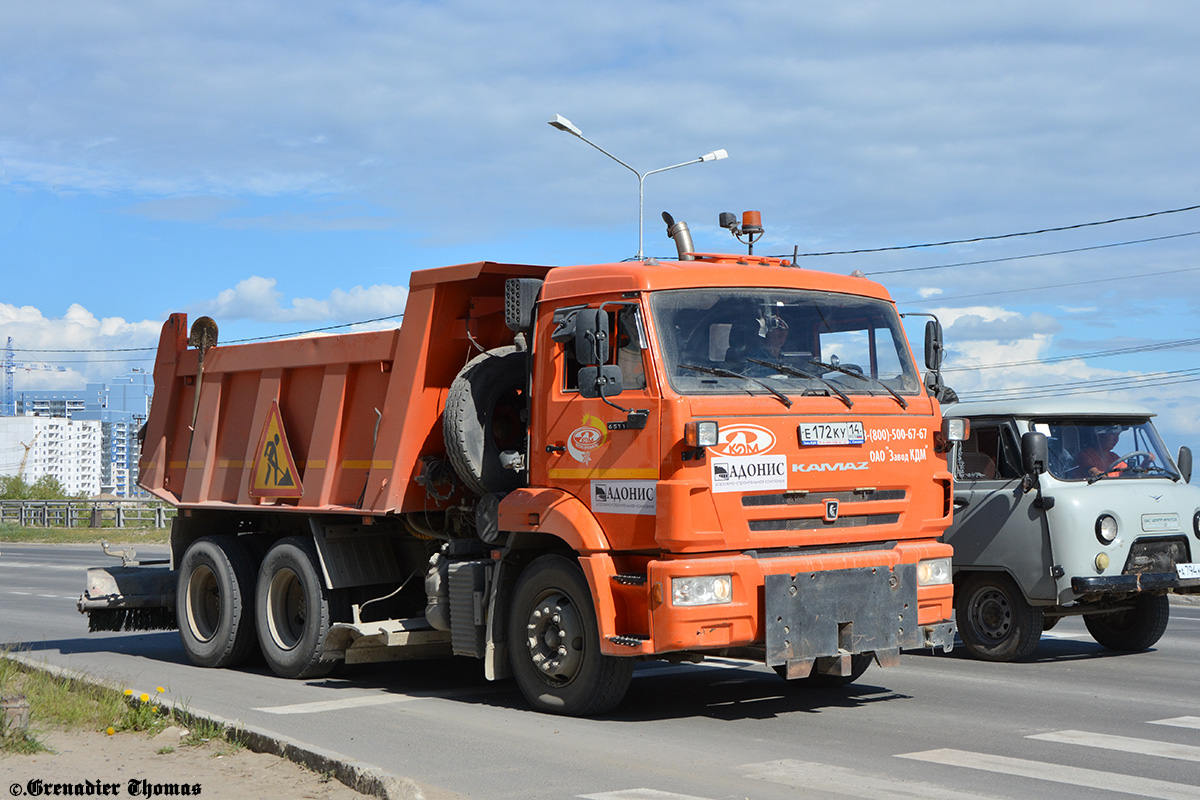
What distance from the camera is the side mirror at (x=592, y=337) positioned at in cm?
810

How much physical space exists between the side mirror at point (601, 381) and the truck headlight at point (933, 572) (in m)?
2.49

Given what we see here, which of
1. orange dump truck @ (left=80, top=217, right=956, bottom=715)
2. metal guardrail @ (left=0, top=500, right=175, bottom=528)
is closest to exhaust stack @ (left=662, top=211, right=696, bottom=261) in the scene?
orange dump truck @ (left=80, top=217, right=956, bottom=715)

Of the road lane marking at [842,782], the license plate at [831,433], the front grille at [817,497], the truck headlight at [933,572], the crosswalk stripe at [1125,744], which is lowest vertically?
the road lane marking at [842,782]

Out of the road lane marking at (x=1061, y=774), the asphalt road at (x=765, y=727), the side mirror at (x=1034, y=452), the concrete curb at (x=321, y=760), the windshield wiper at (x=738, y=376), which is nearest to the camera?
the concrete curb at (x=321, y=760)

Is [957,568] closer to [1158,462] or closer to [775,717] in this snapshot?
[1158,462]

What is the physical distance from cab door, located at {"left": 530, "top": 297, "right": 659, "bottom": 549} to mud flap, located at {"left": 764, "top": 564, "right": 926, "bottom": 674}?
0.97 metres

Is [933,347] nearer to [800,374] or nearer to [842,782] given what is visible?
[800,374]

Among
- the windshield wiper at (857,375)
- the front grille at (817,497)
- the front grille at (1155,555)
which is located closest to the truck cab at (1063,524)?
the front grille at (1155,555)

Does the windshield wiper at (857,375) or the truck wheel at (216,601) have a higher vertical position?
the windshield wiper at (857,375)

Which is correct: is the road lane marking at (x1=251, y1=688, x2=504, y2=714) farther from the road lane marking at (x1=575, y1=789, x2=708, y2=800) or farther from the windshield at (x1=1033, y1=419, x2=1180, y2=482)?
the windshield at (x1=1033, y1=419, x2=1180, y2=482)

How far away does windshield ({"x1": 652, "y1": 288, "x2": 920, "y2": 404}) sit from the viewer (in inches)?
321

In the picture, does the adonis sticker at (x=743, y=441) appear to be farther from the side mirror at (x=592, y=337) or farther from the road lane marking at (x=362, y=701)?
the road lane marking at (x=362, y=701)

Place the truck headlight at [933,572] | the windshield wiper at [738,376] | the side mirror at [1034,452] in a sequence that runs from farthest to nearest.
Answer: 1. the side mirror at [1034,452]
2. the truck headlight at [933,572]
3. the windshield wiper at [738,376]

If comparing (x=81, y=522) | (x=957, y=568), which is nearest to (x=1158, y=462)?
(x=957, y=568)
